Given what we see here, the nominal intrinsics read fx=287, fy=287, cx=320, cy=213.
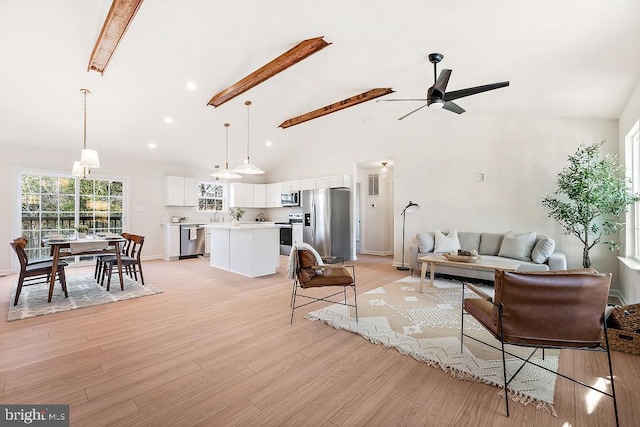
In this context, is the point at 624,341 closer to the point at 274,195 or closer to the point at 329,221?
the point at 329,221

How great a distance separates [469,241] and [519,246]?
0.81m

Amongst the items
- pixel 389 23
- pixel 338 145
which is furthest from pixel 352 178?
pixel 389 23

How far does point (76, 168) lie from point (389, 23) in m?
5.17

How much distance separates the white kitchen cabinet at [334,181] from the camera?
7.11 metres

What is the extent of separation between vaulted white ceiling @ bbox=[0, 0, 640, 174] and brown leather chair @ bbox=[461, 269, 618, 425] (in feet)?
7.13

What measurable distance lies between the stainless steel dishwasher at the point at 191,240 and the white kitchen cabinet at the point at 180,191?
67 centimetres

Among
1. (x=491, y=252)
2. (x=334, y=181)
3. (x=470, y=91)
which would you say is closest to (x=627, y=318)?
(x=491, y=252)

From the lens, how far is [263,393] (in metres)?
1.90

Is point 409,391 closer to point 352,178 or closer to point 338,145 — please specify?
point 352,178

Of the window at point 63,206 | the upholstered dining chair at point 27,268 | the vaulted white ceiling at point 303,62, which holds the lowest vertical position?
the upholstered dining chair at point 27,268

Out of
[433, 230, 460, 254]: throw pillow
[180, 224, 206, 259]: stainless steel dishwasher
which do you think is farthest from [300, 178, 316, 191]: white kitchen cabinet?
[433, 230, 460, 254]: throw pillow

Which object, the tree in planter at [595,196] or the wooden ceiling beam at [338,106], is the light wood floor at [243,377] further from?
the wooden ceiling beam at [338,106]

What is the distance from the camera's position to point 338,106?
5758mm
